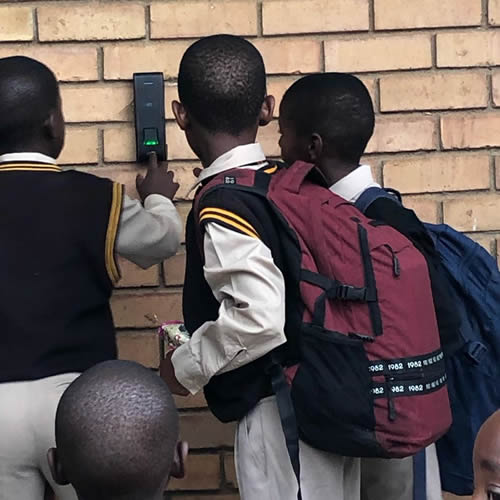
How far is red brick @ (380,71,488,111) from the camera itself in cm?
353

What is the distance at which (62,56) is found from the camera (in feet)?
11.3

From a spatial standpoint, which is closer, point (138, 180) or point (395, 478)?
point (395, 478)

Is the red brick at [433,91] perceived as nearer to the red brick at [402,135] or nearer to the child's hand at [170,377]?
the red brick at [402,135]

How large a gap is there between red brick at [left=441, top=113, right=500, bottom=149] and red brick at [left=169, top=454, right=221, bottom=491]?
1.25m

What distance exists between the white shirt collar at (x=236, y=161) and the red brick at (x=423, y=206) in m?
0.84

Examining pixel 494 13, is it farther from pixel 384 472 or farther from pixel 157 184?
pixel 384 472

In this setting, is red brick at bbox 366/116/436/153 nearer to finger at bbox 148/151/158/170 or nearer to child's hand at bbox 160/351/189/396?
finger at bbox 148/151/158/170

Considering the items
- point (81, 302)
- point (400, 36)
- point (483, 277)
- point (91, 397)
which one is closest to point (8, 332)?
point (81, 302)

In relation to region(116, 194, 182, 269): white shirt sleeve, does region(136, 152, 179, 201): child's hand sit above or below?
above

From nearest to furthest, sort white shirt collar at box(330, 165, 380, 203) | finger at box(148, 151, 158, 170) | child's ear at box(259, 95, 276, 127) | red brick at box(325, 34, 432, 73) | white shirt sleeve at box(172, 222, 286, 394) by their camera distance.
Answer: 1. white shirt sleeve at box(172, 222, 286, 394)
2. child's ear at box(259, 95, 276, 127)
3. white shirt collar at box(330, 165, 380, 203)
4. finger at box(148, 151, 158, 170)
5. red brick at box(325, 34, 432, 73)

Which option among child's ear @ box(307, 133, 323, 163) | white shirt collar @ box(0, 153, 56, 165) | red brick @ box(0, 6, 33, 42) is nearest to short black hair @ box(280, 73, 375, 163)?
child's ear @ box(307, 133, 323, 163)

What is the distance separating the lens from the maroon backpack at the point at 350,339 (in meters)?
2.65

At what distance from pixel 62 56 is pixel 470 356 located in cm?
154

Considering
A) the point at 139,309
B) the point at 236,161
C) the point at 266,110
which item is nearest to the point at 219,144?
the point at 236,161
